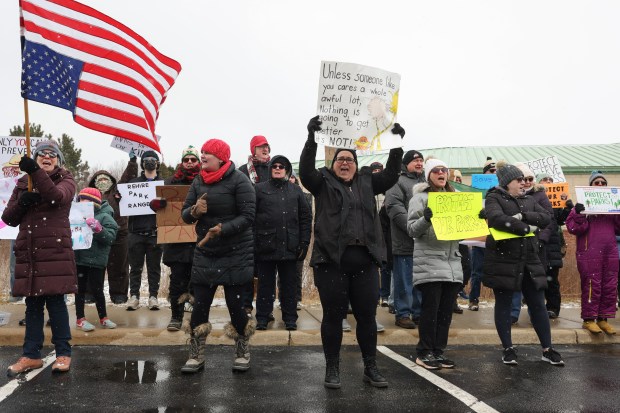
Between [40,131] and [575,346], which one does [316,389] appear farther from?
[40,131]

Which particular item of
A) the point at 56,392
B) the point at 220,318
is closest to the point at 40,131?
the point at 220,318

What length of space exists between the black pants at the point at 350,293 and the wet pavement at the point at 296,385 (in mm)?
417

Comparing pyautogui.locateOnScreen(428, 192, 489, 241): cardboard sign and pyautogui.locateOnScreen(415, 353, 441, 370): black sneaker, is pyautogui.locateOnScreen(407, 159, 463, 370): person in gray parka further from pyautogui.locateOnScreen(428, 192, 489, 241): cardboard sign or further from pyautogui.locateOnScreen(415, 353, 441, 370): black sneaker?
pyautogui.locateOnScreen(428, 192, 489, 241): cardboard sign

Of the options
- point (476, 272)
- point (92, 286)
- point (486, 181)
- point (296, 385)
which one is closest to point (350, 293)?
point (296, 385)

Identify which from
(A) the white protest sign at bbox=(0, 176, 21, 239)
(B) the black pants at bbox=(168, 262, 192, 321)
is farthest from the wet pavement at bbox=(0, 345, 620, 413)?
(A) the white protest sign at bbox=(0, 176, 21, 239)

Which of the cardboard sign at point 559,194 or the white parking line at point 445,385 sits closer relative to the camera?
the white parking line at point 445,385

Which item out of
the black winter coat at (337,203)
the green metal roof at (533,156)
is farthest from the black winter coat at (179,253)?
the green metal roof at (533,156)

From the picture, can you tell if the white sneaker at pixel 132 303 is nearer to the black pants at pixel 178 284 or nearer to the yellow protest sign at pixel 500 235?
the black pants at pixel 178 284

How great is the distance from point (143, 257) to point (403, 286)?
3688mm

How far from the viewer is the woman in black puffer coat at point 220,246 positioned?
18.5 ft

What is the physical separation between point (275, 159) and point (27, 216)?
301cm

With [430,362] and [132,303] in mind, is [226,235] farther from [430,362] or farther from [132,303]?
[132,303]

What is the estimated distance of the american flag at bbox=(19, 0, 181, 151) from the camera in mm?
5609

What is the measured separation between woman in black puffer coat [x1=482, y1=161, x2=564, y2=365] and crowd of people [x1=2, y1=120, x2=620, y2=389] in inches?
0.5
